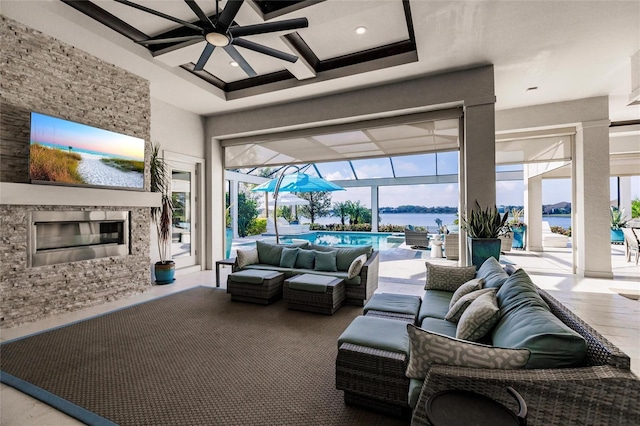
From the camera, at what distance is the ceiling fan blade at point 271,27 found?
2920mm

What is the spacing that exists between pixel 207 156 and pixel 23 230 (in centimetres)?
377

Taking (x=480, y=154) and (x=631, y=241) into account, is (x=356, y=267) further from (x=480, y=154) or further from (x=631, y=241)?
(x=631, y=241)

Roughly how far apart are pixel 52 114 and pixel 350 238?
36.9 ft

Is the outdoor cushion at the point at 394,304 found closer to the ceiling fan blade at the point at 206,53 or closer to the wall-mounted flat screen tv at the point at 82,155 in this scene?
the ceiling fan blade at the point at 206,53

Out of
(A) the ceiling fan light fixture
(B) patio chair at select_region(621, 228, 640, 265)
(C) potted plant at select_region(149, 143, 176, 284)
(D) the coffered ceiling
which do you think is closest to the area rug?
(C) potted plant at select_region(149, 143, 176, 284)

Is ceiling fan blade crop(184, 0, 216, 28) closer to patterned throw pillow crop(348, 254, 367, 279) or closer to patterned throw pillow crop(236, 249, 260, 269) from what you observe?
patterned throw pillow crop(348, 254, 367, 279)

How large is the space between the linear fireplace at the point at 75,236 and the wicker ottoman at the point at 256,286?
1973 millimetres

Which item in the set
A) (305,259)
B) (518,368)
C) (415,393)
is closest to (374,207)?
(305,259)

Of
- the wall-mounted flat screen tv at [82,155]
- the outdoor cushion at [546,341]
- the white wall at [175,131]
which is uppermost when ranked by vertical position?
the white wall at [175,131]

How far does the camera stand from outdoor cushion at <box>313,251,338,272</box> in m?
4.73

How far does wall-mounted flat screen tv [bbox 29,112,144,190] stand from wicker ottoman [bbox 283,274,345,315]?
10.1ft

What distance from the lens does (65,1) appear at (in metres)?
3.42

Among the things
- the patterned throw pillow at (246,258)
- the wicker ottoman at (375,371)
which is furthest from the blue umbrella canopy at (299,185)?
the wicker ottoman at (375,371)

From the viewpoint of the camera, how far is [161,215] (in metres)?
5.75
